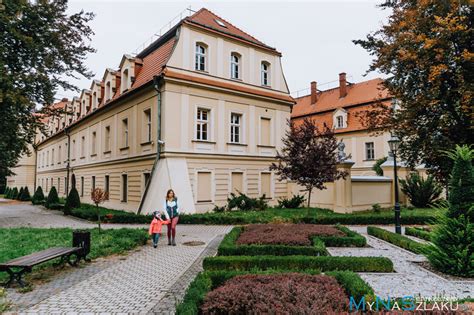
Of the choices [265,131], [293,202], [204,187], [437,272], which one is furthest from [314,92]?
[437,272]

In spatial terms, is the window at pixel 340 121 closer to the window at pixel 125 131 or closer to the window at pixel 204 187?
the window at pixel 204 187

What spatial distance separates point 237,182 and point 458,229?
13960 millimetres

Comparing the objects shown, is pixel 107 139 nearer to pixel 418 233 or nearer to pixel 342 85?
pixel 418 233

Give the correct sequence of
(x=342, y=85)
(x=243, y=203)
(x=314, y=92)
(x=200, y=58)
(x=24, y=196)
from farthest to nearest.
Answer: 1. (x=314, y=92)
2. (x=24, y=196)
3. (x=342, y=85)
4. (x=200, y=58)
5. (x=243, y=203)

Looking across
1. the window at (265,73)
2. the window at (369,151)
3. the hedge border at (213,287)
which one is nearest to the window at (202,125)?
the window at (265,73)

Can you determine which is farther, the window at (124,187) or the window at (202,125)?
the window at (124,187)

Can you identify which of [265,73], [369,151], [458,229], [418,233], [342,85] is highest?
[342,85]

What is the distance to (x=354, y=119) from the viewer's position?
33688 mm

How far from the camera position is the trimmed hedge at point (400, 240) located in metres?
8.24

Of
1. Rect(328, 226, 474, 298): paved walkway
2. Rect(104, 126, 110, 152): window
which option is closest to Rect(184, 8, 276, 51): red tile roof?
Rect(104, 126, 110, 152): window

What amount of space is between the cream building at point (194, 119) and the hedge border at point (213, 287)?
11.5 m

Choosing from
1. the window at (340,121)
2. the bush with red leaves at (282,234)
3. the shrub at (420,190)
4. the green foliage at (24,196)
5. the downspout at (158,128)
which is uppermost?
the window at (340,121)

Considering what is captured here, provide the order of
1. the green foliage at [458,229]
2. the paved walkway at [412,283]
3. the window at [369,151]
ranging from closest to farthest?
1. the paved walkway at [412,283]
2. the green foliage at [458,229]
3. the window at [369,151]

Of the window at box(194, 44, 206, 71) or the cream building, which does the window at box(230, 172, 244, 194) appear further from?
the window at box(194, 44, 206, 71)
